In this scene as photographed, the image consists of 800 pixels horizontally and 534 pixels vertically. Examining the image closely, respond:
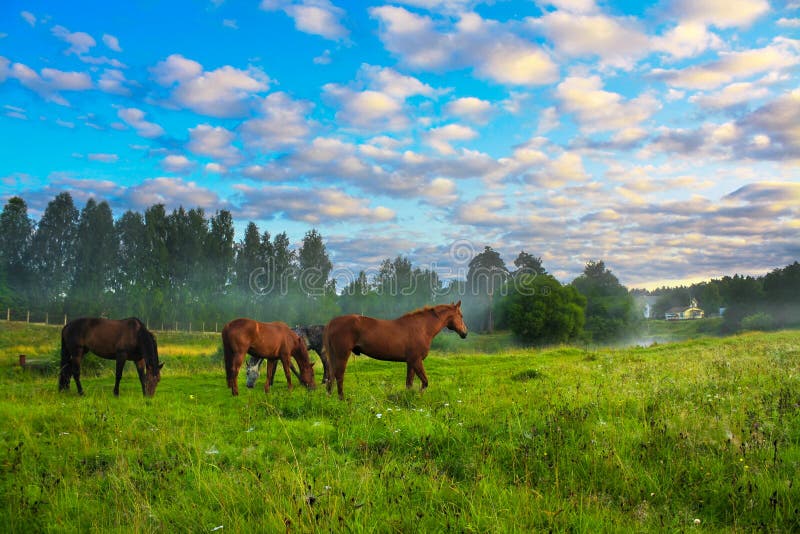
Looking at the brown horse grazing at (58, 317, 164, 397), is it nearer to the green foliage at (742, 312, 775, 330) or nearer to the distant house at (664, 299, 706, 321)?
the green foliage at (742, 312, 775, 330)

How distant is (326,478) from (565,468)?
295 centimetres

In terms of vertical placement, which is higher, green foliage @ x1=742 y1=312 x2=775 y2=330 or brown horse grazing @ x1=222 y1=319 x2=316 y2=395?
brown horse grazing @ x1=222 y1=319 x2=316 y2=395

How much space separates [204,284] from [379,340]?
6825 cm

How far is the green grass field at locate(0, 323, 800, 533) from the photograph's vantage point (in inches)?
183

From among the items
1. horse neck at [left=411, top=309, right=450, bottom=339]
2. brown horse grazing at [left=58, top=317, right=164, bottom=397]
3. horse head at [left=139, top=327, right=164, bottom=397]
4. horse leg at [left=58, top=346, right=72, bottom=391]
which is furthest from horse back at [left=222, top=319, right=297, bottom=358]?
horse leg at [left=58, top=346, right=72, bottom=391]

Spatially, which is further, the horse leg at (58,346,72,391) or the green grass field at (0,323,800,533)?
the horse leg at (58,346,72,391)

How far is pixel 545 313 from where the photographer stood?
67.9m

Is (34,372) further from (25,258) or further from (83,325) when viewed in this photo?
(25,258)

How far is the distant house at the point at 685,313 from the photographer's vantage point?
162 meters

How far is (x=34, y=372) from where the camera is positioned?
24344 millimetres

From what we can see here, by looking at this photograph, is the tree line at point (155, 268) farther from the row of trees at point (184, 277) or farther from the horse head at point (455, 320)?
the horse head at point (455, 320)

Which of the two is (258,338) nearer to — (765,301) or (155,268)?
(155,268)

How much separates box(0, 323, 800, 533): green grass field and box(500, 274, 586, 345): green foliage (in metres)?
58.0

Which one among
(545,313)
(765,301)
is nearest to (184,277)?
(545,313)
